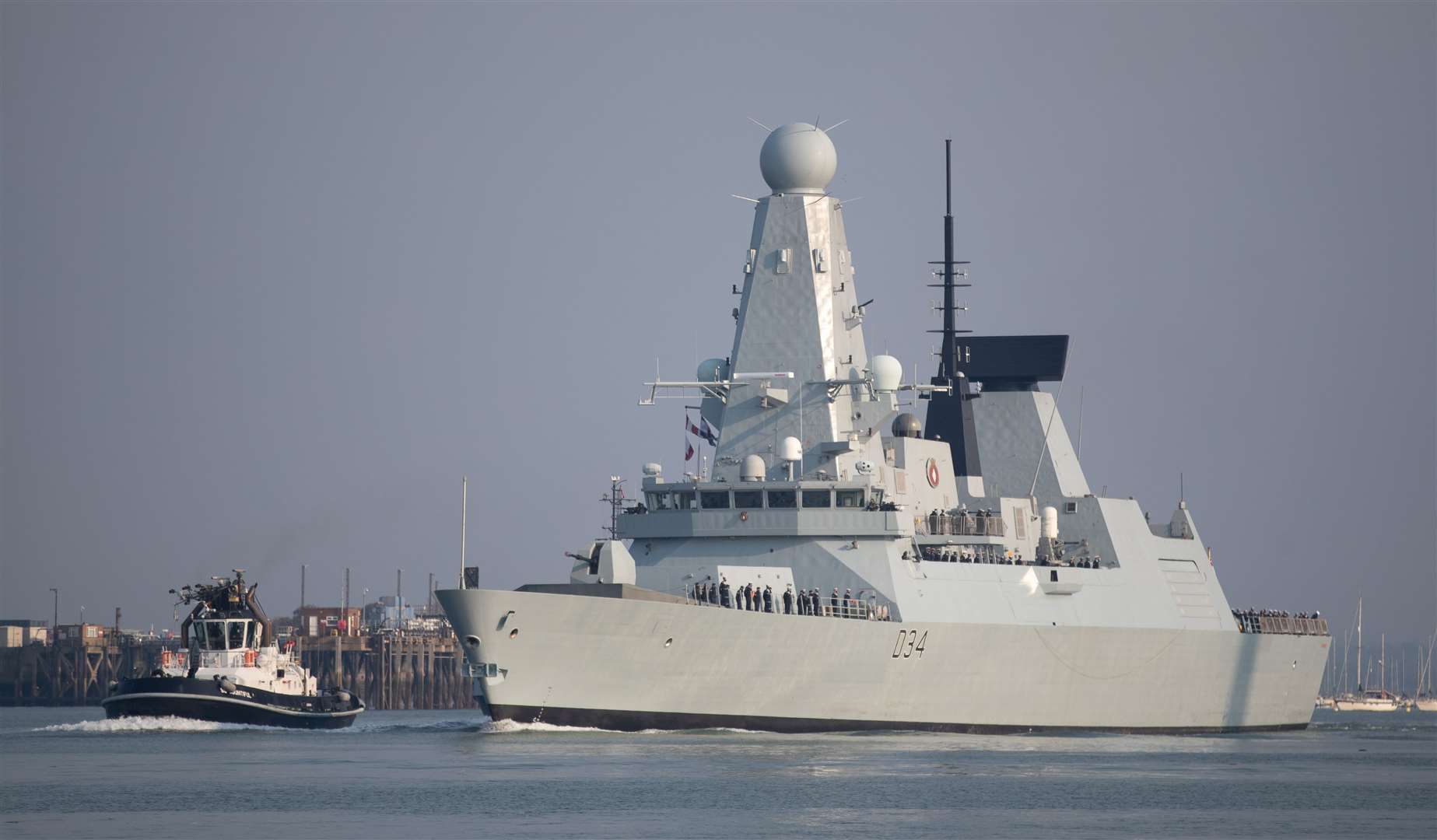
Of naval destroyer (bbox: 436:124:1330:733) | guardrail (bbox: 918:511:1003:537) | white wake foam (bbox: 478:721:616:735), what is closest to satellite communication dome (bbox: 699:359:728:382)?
naval destroyer (bbox: 436:124:1330:733)

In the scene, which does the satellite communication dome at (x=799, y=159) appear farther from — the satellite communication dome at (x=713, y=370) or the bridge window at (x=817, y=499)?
the bridge window at (x=817, y=499)

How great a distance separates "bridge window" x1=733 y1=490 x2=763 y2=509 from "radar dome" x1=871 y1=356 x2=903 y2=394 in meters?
3.59

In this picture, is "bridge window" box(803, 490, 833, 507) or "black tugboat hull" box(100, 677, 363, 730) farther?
"black tugboat hull" box(100, 677, 363, 730)

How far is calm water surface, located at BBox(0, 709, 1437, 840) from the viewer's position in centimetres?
2519

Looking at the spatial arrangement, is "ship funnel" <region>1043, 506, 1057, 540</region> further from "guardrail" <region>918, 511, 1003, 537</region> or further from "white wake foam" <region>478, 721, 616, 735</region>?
"white wake foam" <region>478, 721, 616, 735</region>

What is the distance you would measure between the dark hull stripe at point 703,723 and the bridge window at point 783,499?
14.2 feet

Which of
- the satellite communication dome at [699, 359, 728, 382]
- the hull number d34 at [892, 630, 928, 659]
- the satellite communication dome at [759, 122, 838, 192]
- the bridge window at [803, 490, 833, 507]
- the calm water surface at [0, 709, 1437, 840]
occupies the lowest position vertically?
the calm water surface at [0, 709, 1437, 840]

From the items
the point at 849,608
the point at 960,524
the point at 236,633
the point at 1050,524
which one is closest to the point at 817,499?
the point at 849,608

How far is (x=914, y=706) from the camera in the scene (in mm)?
39688

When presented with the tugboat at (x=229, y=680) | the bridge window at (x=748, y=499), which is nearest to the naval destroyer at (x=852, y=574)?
the bridge window at (x=748, y=499)

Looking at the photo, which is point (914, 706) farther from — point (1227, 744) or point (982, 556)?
point (1227, 744)

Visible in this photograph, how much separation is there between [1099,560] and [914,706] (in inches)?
306

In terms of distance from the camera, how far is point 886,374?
135 ft

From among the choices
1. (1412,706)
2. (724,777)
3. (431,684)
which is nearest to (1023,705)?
(724,777)
